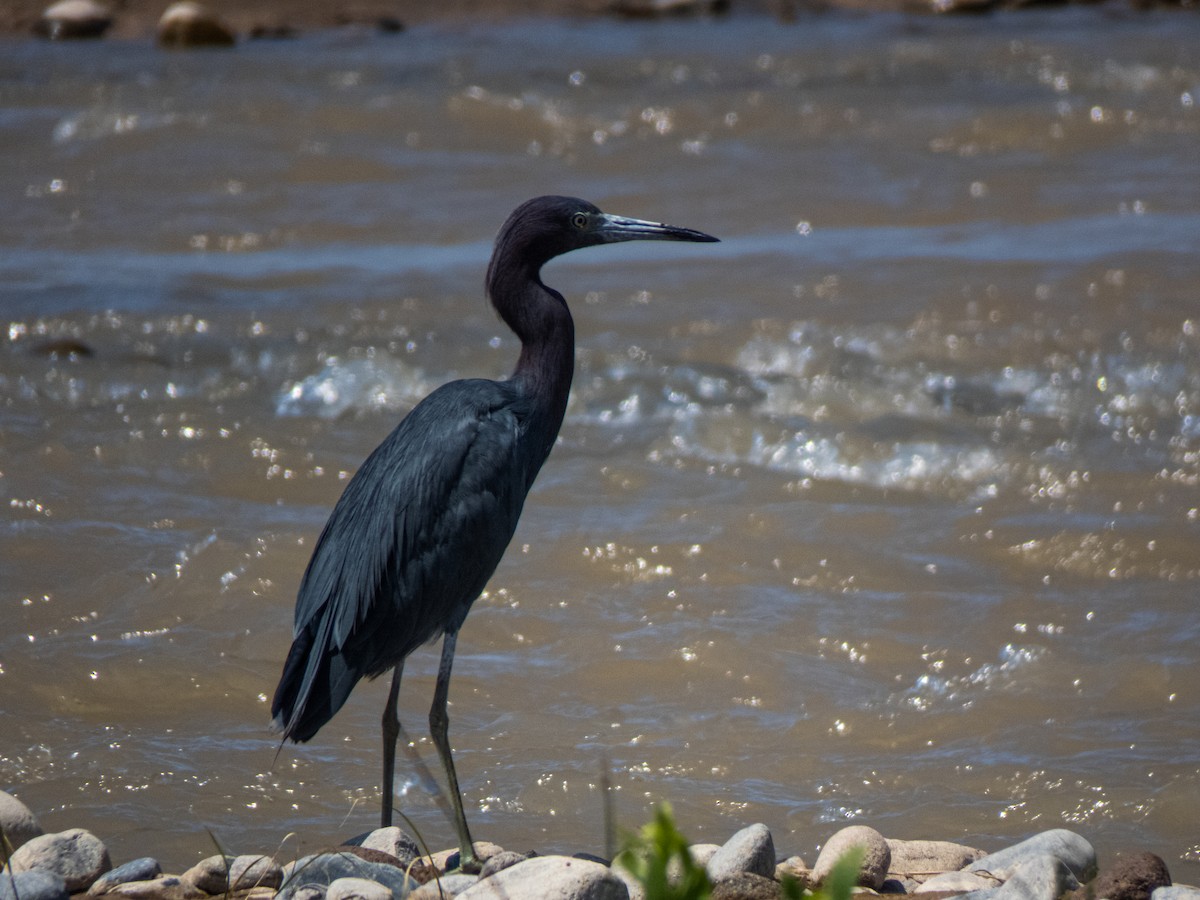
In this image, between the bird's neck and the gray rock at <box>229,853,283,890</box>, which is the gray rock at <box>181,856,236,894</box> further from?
the bird's neck

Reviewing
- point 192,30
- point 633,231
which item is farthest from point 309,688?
point 192,30

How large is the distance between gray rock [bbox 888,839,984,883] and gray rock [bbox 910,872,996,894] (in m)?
0.09

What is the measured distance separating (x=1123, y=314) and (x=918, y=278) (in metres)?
1.47

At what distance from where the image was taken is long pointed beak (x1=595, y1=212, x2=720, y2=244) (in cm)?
459

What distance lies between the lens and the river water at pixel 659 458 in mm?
4598

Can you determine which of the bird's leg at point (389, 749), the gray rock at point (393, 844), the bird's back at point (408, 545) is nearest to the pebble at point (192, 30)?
the bird's back at point (408, 545)

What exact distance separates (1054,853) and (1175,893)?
33cm

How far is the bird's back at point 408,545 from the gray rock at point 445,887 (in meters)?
0.62

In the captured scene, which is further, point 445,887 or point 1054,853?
point 1054,853

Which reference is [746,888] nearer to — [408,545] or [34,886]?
[408,545]

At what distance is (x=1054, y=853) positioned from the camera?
346 centimetres

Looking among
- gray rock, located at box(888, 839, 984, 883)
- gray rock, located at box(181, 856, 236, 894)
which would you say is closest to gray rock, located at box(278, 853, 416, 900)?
gray rock, located at box(181, 856, 236, 894)

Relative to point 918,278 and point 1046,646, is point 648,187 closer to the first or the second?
point 918,278

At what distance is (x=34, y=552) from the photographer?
20.1 feet
